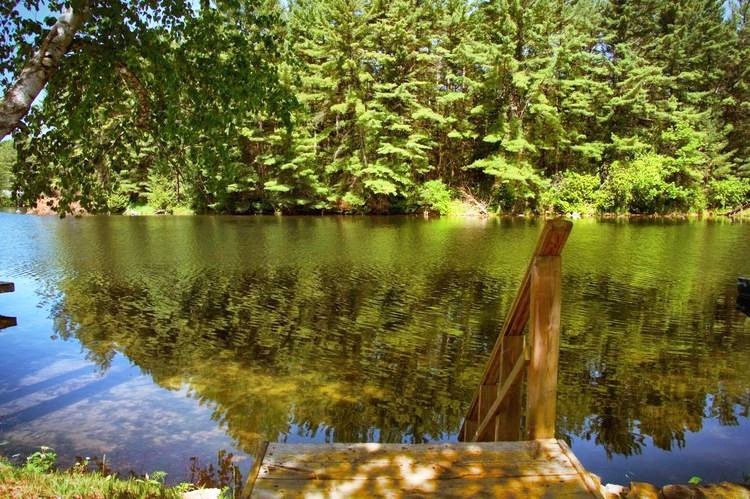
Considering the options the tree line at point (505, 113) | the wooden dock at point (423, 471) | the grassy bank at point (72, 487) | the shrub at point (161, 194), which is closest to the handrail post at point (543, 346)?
the wooden dock at point (423, 471)

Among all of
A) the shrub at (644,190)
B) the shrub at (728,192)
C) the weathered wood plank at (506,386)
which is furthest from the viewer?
the shrub at (728,192)

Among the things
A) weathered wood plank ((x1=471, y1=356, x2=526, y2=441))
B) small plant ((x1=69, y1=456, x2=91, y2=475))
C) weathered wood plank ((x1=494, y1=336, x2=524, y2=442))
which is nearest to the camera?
weathered wood plank ((x1=471, y1=356, x2=526, y2=441))

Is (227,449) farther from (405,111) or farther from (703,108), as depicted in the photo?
(703,108)

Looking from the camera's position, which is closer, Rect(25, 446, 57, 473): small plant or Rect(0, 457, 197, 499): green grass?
Rect(0, 457, 197, 499): green grass

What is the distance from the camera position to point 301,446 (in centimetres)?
343

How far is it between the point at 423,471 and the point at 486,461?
1.34 feet

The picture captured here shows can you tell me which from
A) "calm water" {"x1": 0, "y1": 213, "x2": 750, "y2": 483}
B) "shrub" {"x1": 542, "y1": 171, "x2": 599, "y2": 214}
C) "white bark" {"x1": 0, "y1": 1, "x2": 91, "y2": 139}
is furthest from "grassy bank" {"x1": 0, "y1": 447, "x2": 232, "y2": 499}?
"shrub" {"x1": 542, "y1": 171, "x2": 599, "y2": 214}

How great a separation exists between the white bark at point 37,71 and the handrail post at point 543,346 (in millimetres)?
4108

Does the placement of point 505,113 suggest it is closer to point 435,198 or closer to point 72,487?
point 435,198

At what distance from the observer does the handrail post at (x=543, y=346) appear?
11.5 ft

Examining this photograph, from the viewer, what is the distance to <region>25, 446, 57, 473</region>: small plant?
171 inches

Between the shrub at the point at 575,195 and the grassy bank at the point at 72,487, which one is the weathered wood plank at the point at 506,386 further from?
the shrub at the point at 575,195

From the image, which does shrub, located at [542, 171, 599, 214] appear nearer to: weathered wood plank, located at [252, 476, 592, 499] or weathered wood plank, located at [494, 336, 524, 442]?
weathered wood plank, located at [494, 336, 524, 442]

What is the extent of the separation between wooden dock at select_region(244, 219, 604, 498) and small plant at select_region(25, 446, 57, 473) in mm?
2359
